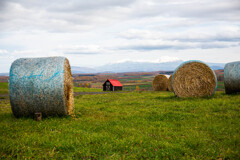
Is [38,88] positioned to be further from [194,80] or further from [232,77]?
[232,77]

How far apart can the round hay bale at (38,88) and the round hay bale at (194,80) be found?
33.3ft

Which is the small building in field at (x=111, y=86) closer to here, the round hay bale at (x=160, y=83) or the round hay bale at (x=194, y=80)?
the round hay bale at (x=160, y=83)

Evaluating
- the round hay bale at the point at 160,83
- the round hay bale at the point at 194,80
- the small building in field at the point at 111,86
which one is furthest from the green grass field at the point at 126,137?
the small building in field at the point at 111,86

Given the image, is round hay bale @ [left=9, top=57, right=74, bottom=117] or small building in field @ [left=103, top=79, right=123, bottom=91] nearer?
round hay bale @ [left=9, top=57, right=74, bottom=117]

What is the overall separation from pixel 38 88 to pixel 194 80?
39.3 feet

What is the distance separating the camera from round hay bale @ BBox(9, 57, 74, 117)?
9.92 m

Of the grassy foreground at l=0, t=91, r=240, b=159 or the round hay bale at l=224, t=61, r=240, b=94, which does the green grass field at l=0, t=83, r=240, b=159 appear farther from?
the round hay bale at l=224, t=61, r=240, b=94

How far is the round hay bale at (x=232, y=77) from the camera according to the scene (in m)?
16.7

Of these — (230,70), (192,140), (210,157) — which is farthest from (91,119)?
(230,70)

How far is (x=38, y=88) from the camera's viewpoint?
989 centimetres

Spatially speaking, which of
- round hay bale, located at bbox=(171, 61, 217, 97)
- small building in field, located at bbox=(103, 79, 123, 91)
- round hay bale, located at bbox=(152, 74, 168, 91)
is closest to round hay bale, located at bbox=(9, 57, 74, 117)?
round hay bale, located at bbox=(171, 61, 217, 97)

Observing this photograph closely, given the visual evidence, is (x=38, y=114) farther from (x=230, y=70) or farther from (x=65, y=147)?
(x=230, y=70)

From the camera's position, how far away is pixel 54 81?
A: 10055 millimetres

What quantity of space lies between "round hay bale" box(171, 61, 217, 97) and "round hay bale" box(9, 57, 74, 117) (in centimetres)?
1016
